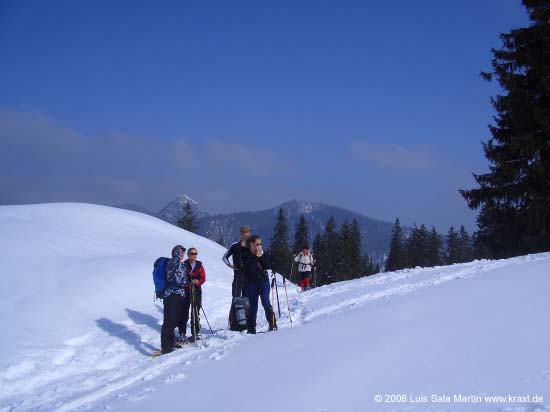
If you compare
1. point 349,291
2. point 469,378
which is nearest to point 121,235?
point 349,291

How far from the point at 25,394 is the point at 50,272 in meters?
5.50

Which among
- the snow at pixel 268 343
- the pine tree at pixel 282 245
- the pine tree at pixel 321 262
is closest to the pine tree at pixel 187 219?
the pine tree at pixel 282 245

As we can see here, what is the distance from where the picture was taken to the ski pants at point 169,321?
875cm

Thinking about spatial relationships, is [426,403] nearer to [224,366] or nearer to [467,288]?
[224,366]

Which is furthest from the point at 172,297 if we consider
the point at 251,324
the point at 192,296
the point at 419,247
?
the point at 419,247

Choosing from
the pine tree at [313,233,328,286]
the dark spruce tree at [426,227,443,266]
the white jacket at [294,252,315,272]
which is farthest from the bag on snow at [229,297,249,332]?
the dark spruce tree at [426,227,443,266]

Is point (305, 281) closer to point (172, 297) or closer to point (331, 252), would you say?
point (172, 297)

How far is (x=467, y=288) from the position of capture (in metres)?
9.12

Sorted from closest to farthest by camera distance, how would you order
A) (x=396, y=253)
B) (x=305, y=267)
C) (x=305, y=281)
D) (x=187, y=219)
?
(x=305, y=281) < (x=305, y=267) < (x=187, y=219) < (x=396, y=253)

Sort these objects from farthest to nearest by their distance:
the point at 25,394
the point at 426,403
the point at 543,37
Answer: the point at 543,37 → the point at 25,394 → the point at 426,403

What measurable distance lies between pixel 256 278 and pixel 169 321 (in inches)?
75.7

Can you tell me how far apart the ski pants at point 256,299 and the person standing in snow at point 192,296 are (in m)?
1.36

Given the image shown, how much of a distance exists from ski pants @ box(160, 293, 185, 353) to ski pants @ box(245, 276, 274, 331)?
1434mm

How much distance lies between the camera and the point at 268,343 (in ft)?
24.3
